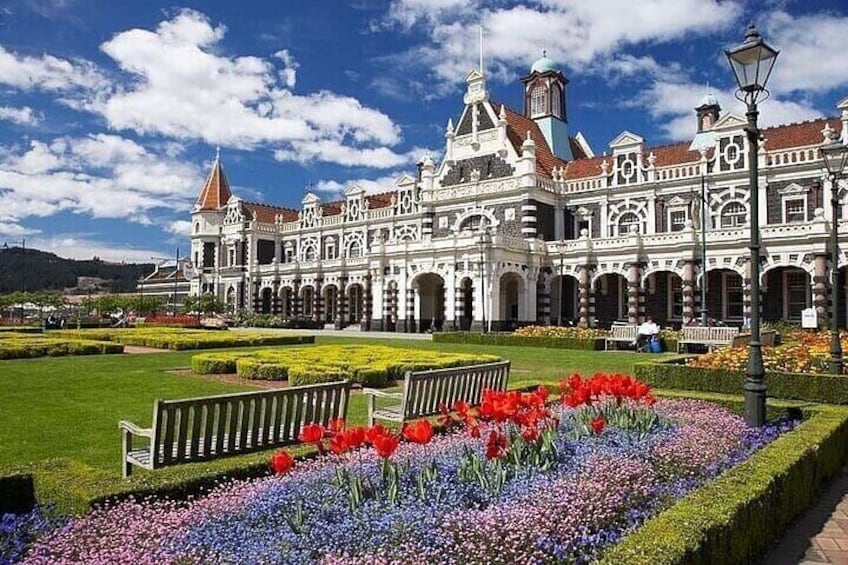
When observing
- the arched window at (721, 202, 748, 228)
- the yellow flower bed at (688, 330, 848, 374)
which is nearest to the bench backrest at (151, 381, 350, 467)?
the yellow flower bed at (688, 330, 848, 374)

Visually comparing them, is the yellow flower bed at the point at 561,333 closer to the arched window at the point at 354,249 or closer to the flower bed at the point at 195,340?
the flower bed at the point at 195,340

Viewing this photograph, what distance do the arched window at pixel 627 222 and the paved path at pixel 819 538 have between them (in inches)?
1359

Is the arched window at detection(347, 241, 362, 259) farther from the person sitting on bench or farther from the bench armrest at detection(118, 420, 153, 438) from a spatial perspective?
the bench armrest at detection(118, 420, 153, 438)

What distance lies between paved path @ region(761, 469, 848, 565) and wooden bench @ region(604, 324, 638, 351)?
19.9 m

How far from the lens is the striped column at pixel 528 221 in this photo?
40.7 meters

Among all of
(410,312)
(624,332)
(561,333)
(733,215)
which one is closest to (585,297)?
(733,215)

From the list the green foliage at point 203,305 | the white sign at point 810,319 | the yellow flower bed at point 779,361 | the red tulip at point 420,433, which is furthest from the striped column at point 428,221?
the red tulip at point 420,433

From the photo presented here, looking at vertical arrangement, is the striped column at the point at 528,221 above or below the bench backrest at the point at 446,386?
above

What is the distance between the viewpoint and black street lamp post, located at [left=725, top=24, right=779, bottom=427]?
8.57m

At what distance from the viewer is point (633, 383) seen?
721 cm

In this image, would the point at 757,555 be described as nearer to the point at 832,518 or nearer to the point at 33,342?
the point at 832,518

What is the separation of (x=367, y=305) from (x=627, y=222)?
19.7m

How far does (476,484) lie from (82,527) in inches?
110

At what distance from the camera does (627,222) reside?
4050 centimetres
